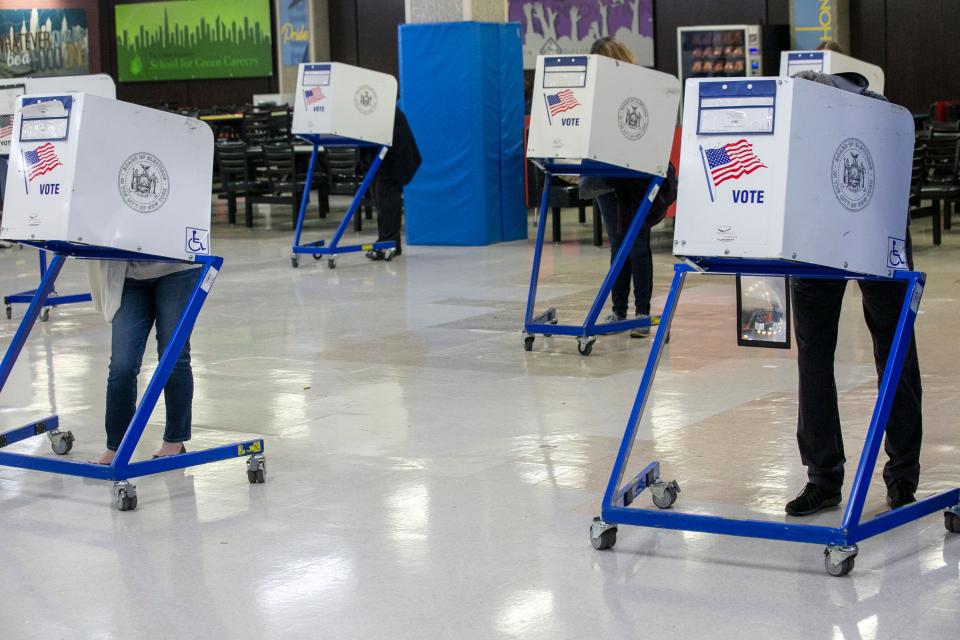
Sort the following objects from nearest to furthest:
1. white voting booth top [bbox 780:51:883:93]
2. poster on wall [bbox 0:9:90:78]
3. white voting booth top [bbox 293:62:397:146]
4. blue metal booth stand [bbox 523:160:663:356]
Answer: blue metal booth stand [bbox 523:160:663:356], white voting booth top [bbox 780:51:883:93], white voting booth top [bbox 293:62:397:146], poster on wall [bbox 0:9:90:78]

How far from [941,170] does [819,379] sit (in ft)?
26.9

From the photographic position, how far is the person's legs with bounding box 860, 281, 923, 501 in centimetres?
386

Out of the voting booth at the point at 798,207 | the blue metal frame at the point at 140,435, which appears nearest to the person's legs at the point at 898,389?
the voting booth at the point at 798,207

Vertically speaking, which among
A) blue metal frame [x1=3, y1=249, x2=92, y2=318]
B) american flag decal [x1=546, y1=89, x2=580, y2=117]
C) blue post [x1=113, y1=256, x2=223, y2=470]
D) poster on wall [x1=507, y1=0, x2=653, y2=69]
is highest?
poster on wall [x1=507, y1=0, x2=653, y2=69]

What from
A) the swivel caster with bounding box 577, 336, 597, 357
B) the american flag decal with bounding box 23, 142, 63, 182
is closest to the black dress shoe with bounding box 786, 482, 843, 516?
the american flag decal with bounding box 23, 142, 63, 182

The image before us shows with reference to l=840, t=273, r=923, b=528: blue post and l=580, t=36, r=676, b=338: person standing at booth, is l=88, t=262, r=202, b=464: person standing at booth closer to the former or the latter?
l=840, t=273, r=923, b=528: blue post

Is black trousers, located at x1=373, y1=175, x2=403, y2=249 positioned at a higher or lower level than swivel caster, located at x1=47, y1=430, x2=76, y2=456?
higher

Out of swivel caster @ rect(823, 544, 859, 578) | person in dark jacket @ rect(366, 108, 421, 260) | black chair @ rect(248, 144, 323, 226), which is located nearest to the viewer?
swivel caster @ rect(823, 544, 859, 578)

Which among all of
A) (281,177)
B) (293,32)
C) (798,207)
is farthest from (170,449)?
(293,32)

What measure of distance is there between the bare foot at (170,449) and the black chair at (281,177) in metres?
8.91

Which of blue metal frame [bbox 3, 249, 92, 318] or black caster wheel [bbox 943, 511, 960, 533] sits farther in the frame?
blue metal frame [bbox 3, 249, 92, 318]

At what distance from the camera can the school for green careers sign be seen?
23375 millimetres

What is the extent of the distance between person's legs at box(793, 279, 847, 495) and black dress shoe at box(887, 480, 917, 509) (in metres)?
0.15

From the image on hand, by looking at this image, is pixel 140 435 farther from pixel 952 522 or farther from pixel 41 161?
pixel 952 522
